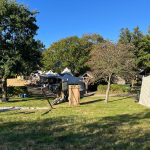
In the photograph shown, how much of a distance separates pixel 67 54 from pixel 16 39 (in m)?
42.0

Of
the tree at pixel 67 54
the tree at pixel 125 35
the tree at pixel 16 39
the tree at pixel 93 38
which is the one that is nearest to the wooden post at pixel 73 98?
the tree at pixel 16 39

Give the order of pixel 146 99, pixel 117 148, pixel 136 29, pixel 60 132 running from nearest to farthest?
1. pixel 117 148
2. pixel 60 132
3. pixel 146 99
4. pixel 136 29

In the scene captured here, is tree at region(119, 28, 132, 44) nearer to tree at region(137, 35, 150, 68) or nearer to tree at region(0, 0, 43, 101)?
tree at region(137, 35, 150, 68)

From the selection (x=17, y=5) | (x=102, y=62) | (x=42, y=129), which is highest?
(x=17, y=5)

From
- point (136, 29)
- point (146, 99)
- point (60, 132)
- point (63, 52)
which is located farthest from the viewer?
point (63, 52)

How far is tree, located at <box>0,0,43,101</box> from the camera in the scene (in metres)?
39.3

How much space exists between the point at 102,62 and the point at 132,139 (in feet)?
94.7

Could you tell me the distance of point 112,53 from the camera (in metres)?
39.9

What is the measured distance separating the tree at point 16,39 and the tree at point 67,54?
3704 centimetres

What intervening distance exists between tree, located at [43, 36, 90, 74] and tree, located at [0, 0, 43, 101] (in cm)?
3704

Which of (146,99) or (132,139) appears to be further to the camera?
(146,99)

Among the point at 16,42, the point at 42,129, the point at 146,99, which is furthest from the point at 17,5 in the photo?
the point at 42,129

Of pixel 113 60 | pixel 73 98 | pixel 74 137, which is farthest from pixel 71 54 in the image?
pixel 74 137

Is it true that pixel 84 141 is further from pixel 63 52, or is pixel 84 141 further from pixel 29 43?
pixel 63 52
